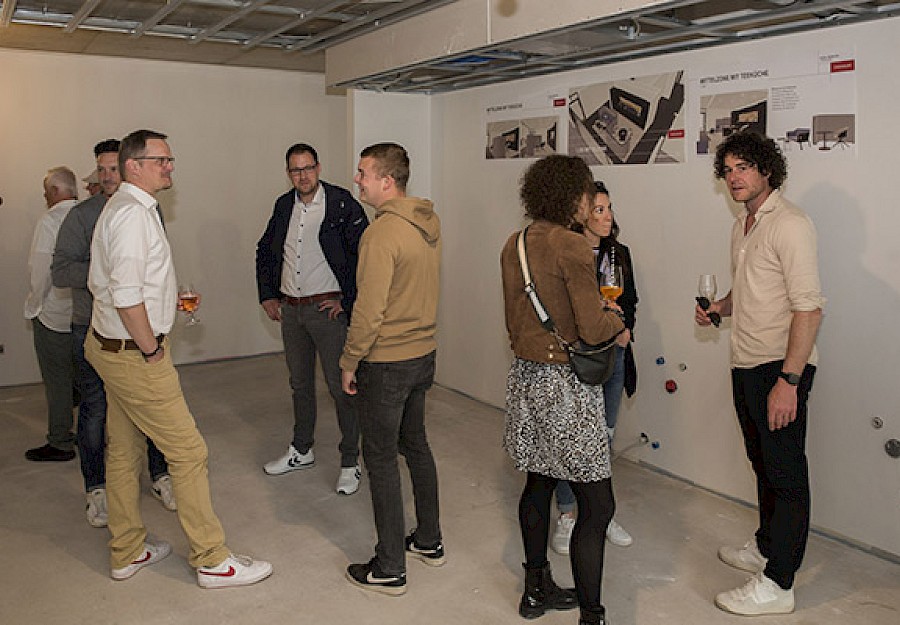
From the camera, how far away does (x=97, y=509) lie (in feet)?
13.0

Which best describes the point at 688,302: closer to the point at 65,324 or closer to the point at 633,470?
the point at 633,470

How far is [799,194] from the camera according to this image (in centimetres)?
375

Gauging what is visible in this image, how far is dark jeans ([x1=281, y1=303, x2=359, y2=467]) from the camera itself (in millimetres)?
4395

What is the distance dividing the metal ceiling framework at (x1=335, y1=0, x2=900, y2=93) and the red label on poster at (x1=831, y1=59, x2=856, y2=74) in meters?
0.16

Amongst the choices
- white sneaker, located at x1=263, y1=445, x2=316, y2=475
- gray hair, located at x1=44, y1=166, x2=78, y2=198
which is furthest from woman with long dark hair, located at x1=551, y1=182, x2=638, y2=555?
gray hair, located at x1=44, y1=166, x2=78, y2=198

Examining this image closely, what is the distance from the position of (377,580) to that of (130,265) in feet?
5.09

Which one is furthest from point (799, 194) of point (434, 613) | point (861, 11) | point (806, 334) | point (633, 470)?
point (434, 613)

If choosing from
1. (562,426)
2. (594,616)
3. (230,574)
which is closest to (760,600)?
(594,616)

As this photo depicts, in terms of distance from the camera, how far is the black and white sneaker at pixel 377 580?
3.31 m

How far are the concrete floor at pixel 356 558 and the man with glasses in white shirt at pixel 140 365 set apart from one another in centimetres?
18

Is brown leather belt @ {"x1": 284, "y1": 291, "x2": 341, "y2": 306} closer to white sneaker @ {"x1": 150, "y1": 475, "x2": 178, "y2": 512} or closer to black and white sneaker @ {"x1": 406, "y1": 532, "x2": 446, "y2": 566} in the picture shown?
white sneaker @ {"x1": 150, "y1": 475, "x2": 178, "y2": 512}

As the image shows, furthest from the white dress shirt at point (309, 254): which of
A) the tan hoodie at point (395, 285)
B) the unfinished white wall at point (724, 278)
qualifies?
the unfinished white wall at point (724, 278)

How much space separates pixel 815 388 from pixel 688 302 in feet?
2.77

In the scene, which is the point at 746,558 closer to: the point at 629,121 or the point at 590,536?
the point at 590,536
